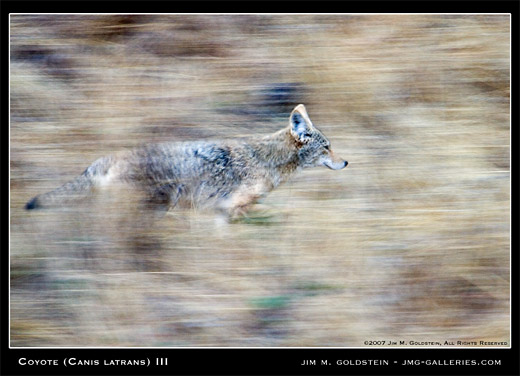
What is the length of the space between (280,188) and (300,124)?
0.59m

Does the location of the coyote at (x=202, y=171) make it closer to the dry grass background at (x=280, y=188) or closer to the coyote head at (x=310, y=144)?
the coyote head at (x=310, y=144)

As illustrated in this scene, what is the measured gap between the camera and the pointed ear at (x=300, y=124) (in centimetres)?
641

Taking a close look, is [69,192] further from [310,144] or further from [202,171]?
[310,144]

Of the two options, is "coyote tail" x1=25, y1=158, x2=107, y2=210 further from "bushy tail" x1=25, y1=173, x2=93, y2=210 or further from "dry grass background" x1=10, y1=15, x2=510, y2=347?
"dry grass background" x1=10, y1=15, x2=510, y2=347

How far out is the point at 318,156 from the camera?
6609 millimetres

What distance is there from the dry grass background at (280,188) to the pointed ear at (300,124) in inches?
14.7

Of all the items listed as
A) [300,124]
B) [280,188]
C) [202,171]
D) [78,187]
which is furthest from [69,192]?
[300,124]

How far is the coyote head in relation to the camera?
6461mm

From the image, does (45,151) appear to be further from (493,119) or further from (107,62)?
(493,119)

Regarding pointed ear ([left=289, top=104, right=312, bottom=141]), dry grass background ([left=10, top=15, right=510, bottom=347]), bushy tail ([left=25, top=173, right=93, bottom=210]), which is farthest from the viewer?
pointed ear ([left=289, top=104, right=312, bottom=141])

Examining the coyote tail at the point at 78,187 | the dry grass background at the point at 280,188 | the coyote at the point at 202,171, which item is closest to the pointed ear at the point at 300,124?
the coyote at the point at 202,171

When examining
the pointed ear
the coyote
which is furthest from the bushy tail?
the pointed ear

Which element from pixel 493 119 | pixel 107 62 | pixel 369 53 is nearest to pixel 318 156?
pixel 369 53

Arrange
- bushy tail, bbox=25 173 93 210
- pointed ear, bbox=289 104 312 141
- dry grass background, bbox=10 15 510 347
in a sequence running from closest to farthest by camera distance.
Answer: dry grass background, bbox=10 15 510 347 < bushy tail, bbox=25 173 93 210 < pointed ear, bbox=289 104 312 141
